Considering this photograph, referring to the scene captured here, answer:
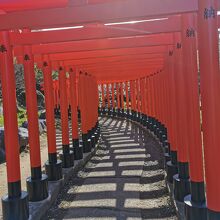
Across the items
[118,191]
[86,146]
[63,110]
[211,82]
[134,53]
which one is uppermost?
[134,53]

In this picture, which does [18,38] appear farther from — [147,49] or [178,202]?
[147,49]

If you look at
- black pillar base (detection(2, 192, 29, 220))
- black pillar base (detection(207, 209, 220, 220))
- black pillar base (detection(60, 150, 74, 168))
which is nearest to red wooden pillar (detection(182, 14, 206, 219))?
black pillar base (detection(207, 209, 220, 220))

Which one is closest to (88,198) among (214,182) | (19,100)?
(214,182)

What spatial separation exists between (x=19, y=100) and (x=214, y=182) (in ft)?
81.2

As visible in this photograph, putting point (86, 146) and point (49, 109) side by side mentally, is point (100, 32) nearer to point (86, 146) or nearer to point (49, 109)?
point (49, 109)

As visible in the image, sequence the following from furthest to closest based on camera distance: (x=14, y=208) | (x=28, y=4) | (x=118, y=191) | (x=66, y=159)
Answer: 1. (x=66, y=159)
2. (x=118, y=191)
3. (x=14, y=208)
4. (x=28, y=4)

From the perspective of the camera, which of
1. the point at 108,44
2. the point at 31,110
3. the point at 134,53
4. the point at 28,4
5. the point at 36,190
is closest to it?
the point at 28,4

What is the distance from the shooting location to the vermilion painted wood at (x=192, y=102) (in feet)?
15.7

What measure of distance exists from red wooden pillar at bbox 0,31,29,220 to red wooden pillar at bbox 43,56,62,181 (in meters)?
2.29

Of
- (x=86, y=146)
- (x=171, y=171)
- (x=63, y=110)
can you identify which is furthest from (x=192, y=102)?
(x=86, y=146)

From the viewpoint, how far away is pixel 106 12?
4035 mm

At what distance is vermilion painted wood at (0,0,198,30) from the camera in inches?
155

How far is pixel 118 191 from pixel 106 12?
13.6ft

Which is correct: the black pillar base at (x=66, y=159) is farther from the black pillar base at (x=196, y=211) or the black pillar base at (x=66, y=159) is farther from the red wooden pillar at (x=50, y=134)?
the black pillar base at (x=196, y=211)
